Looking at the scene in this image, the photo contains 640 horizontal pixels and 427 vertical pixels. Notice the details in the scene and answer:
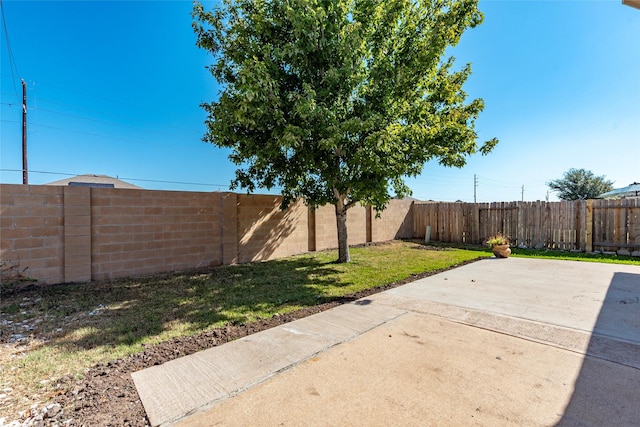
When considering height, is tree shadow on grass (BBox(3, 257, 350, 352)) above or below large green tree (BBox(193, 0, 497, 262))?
below

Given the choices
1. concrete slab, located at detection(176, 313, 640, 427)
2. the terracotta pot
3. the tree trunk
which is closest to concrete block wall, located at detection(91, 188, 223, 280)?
the tree trunk

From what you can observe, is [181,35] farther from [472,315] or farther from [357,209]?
[472,315]

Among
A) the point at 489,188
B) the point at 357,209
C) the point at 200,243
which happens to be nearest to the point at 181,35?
the point at 200,243

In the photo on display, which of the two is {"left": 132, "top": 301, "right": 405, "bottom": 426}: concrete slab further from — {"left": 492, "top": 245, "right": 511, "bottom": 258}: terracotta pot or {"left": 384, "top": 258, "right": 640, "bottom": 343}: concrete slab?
{"left": 492, "top": 245, "right": 511, "bottom": 258}: terracotta pot

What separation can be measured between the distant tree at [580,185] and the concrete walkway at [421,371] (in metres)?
23.6

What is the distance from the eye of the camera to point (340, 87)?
6.44m

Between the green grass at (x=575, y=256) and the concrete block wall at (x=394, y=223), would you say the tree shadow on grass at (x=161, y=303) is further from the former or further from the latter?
the green grass at (x=575, y=256)

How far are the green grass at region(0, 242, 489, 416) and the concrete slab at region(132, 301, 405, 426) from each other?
0.70 meters

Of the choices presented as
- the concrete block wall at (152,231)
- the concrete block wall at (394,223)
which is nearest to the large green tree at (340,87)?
the concrete block wall at (152,231)

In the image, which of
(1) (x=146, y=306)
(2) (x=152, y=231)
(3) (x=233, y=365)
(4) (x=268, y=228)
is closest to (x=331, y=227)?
(4) (x=268, y=228)

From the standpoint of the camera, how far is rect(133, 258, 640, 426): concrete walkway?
6.69ft

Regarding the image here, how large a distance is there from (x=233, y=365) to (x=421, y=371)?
67.5 inches

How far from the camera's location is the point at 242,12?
684cm

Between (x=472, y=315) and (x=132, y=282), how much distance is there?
625 centimetres
